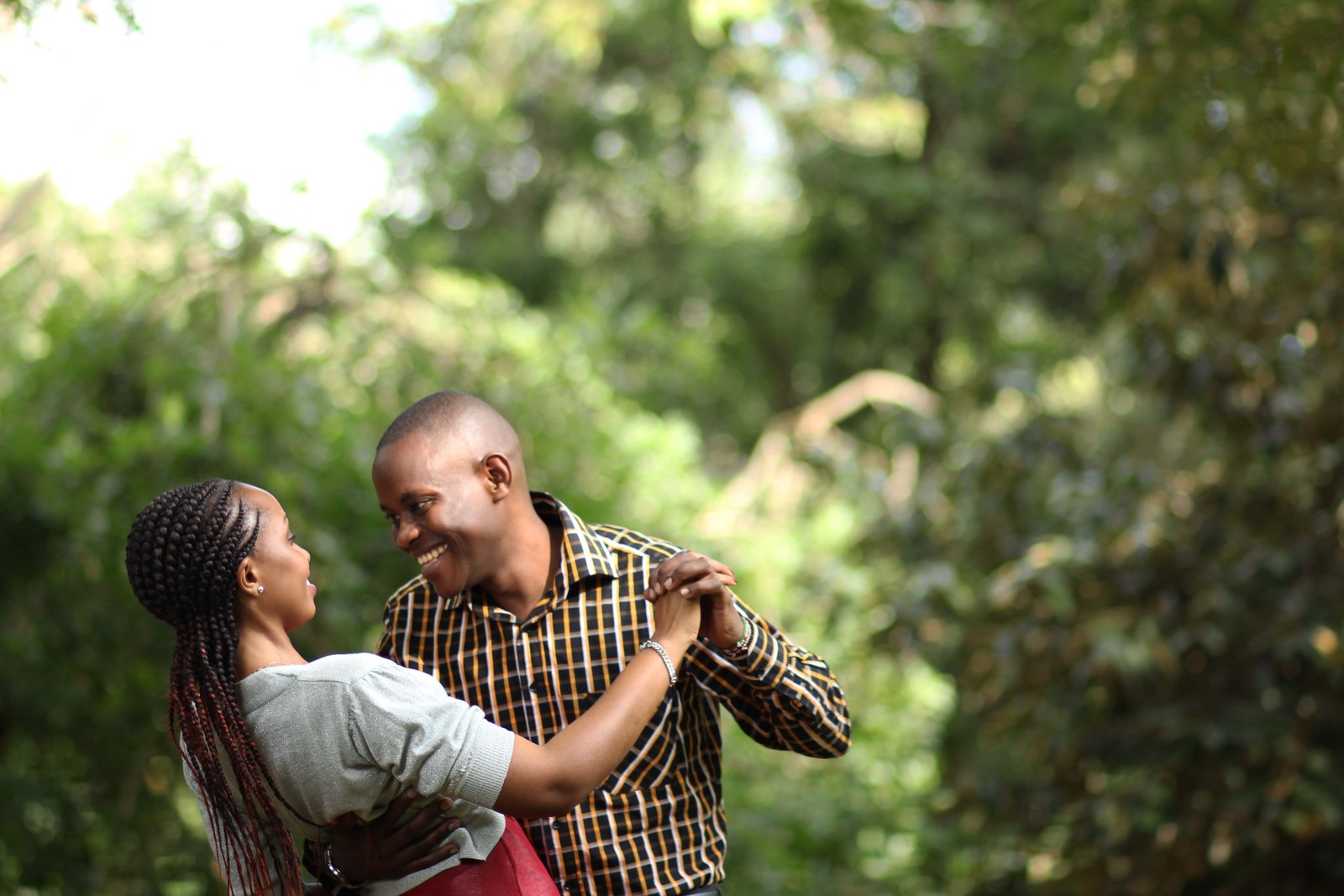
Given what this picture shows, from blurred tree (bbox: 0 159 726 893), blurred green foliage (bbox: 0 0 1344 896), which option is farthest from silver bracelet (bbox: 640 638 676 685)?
blurred tree (bbox: 0 159 726 893)

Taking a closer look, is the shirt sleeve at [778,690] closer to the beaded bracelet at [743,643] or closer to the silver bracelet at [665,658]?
the beaded bracelet at [743,643]

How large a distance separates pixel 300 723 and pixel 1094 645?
3.22 metres

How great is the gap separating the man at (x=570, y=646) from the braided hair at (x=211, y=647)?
276 millimetres

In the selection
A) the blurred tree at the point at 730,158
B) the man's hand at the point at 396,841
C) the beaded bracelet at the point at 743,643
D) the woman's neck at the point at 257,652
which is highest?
the woman's neck at the point at 257,652

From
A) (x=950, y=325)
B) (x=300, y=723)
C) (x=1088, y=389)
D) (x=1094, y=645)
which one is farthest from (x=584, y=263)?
(x=300, y=723)

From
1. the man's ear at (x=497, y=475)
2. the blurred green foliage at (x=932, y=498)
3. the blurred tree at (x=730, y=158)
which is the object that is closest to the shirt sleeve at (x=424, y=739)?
the man's ear at (x=497, y=475)

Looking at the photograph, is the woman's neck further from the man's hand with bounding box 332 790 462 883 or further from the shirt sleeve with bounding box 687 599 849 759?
the shirt sleeve with bounding box 687 599 849 759

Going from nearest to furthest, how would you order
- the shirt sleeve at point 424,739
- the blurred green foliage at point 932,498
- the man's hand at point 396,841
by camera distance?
1. the shirt sleeve at point 424,739
2. the man's hand at point 396,841
3. the blurred green foliage at point 932,498

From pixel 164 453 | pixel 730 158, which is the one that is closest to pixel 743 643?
pixel 164 453

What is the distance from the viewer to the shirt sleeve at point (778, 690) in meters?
1.88

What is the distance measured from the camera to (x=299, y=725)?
1.59 meters

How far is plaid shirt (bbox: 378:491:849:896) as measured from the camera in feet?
6.18

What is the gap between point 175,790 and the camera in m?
4.90

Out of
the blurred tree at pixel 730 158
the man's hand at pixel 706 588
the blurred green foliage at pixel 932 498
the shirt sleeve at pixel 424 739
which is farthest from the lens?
the blurred tree at pixel 730 158
